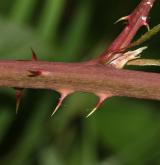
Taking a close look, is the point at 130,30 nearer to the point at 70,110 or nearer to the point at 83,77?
the point at 83,77

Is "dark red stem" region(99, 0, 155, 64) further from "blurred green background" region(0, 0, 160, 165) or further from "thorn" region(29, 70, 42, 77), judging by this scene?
"blurred green background" region(0, 0, 160, 165)

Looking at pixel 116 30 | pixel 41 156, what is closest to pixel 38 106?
pixel 41 156

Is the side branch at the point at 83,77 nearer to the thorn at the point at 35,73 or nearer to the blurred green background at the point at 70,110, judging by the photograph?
the thorn at the point at 35,73

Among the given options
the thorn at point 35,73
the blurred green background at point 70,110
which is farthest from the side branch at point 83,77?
the blurred green background at point 70,110

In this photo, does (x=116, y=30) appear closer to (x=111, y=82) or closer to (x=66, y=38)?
(x=66, y=38)

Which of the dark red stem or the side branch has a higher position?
the dark red stem

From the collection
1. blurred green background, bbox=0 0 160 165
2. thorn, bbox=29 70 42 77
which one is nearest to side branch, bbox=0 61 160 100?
thorn, bbox=29 70 42 77
